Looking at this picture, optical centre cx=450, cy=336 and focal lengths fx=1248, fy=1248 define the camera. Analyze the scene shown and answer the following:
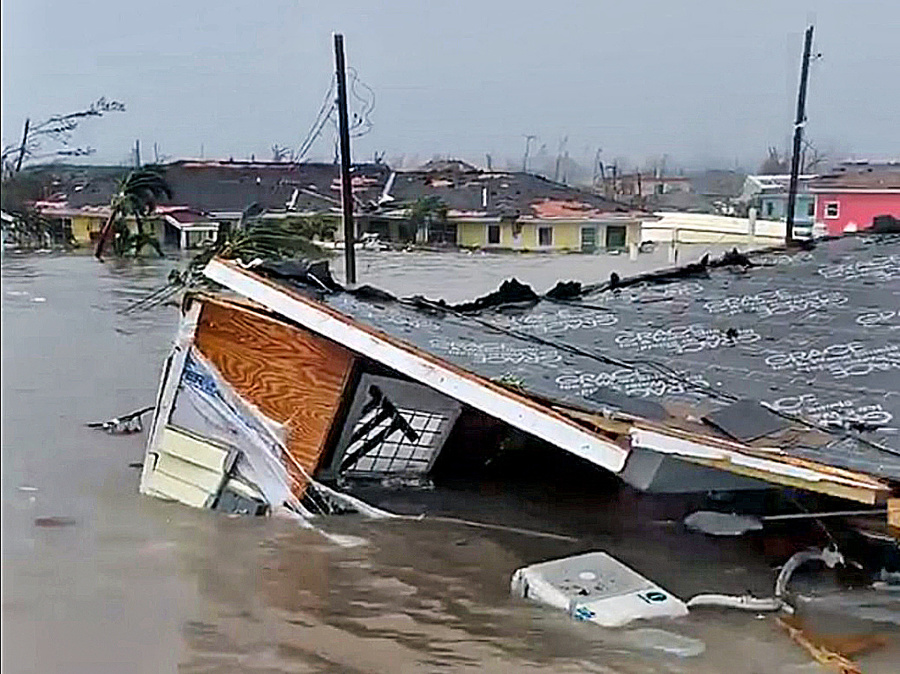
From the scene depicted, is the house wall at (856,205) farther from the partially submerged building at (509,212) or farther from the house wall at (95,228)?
the house wall at (95,228)

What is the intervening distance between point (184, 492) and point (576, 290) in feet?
10.9

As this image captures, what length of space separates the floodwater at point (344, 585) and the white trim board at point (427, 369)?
86 cm

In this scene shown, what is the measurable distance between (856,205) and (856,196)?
22 cm

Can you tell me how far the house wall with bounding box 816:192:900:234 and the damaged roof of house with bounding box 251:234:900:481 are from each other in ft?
59.4

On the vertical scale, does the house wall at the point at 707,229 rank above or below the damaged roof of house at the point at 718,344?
below

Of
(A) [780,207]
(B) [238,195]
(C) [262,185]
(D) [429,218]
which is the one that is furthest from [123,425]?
(A) [780,207]

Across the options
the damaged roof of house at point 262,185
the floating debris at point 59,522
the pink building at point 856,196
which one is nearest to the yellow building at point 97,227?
the damaged roof of house at point 262,185

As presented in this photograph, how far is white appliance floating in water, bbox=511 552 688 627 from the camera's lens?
5.71 m

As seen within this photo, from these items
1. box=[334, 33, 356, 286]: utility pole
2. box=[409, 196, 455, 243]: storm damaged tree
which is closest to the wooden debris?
box=[334, 33, 356, 286]: utility pole

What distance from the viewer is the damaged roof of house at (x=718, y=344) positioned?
5434 millimetres

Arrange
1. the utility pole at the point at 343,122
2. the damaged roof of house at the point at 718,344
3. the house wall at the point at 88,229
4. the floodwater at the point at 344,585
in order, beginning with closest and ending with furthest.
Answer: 1. the floodwater at the point at 344,585
2. the damaged roof of house at the point at 718,344
3. the utility pole at the point at 343,122
4. the house wall at the point at 88,229

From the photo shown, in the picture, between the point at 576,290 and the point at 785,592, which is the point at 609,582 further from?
the point at 576,290

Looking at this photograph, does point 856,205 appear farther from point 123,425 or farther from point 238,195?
point 123,425

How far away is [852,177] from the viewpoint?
1077 inches
